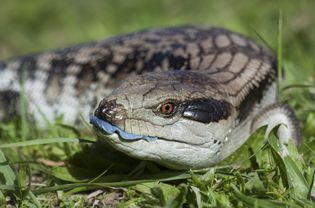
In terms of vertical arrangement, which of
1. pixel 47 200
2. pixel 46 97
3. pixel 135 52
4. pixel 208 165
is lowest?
pixel 47 200

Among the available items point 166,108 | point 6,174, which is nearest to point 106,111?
point 166,108

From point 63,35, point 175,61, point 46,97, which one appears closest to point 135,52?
point 175,61

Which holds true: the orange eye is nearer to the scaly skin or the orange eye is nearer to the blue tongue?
the scaly skin

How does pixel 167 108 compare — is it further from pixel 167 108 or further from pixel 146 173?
pixel 146 173

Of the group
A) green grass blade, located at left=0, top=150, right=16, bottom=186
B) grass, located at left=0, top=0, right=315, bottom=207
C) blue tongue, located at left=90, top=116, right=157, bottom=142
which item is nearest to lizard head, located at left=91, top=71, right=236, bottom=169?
blue tongue, located at left=90, top=116, right=157, bottom=142

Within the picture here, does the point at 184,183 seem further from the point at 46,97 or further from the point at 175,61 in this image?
the point at 46,97

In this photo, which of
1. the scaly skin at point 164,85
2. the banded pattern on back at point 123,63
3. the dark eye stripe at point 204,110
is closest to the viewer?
the scaly skin at point 164,85

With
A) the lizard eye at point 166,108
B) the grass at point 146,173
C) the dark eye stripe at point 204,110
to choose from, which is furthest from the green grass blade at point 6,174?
the dark eye stripe at point 204,110

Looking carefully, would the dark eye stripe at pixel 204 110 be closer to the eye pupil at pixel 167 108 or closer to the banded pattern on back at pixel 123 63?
the eye pupil at pixel 167 108
